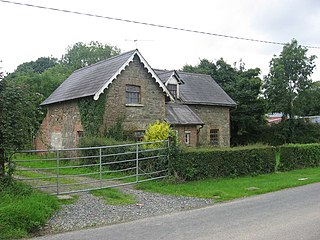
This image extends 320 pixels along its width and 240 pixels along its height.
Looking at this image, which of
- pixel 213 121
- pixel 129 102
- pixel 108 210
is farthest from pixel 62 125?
pixel 108 210

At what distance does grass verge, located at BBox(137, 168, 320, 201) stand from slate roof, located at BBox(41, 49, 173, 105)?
9.03 meters

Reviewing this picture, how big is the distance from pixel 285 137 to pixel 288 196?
26.8m

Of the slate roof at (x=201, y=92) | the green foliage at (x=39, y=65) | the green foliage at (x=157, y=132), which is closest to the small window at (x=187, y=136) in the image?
the slate roof at (x=201, y=92)

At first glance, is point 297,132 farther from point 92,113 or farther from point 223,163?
point 92,113

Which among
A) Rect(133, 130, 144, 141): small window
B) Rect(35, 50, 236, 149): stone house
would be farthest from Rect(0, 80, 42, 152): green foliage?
Rect(133, 130, 144, 141): small window

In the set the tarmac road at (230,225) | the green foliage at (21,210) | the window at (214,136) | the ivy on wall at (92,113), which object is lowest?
the tarmac road at (230,225)

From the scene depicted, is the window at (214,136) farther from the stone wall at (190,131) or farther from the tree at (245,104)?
the tree at (245,104)

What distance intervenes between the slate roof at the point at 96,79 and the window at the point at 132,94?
1.47m

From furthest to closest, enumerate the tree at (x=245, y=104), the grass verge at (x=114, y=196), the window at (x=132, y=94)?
the tree at (x=245, y=104) < the window at (x=132, y=94) < the grass verge at (x=114, y=196)

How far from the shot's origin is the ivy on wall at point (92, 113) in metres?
21.6

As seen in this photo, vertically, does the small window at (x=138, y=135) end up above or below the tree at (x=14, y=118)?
below

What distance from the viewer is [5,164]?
33.9 ft

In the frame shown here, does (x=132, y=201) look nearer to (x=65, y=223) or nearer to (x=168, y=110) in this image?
(x=65, y=223)

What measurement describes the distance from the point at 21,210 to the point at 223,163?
33.7 ft
